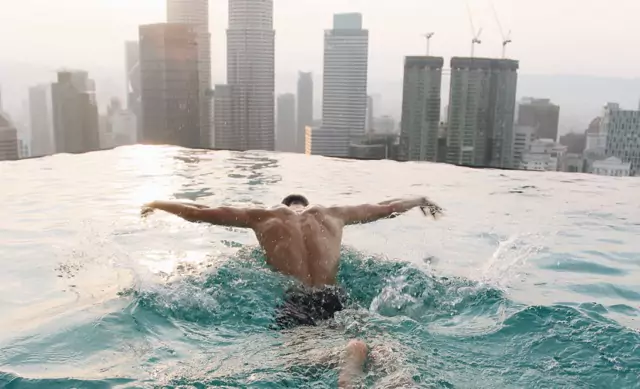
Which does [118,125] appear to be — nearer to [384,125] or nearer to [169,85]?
[169,85]

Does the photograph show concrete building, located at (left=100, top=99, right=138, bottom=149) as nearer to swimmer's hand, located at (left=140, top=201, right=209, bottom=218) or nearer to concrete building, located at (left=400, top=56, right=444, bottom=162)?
concrete building, located at (left=400, top=56, right=444, bottom=162)

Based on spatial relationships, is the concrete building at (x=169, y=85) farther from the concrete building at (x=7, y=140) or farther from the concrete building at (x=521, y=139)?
the concrete building at (x=521, y=139)

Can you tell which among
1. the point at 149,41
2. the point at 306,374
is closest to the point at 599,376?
the point at 306,374

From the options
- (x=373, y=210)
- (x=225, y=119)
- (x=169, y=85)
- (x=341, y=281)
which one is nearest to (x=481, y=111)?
(x=225, y=119)

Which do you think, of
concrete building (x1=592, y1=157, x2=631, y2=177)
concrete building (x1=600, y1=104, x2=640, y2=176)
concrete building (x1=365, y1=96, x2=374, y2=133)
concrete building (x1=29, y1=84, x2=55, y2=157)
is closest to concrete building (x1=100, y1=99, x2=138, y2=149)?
concrete building (x1=29, y1=84, x2=55, y2=157)

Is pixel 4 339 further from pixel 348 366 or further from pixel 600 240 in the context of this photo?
pixel 600 240

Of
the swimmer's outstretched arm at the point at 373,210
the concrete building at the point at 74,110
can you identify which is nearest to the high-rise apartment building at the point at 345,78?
the concrete building at the point at 74,110
